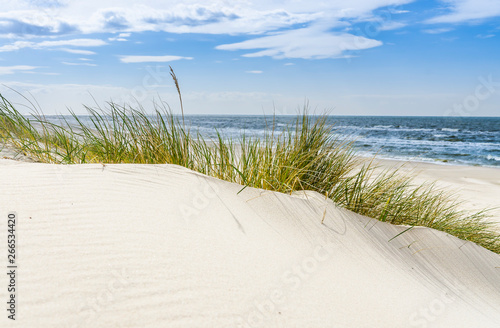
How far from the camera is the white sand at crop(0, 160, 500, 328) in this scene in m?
1.59

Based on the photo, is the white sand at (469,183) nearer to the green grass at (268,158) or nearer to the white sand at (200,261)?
the green grass at (268,158)

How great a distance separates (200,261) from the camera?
6.20 feet

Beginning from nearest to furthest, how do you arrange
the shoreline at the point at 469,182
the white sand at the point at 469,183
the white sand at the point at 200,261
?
the white sand at the point at 200,261 → the shoreline at the point at 469,182 → the white sand at the point at 469,183

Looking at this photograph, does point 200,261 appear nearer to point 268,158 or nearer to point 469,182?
point 268,158

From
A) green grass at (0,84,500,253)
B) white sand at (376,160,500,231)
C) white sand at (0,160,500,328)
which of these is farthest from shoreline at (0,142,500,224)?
white sand at (0,160,500,328)

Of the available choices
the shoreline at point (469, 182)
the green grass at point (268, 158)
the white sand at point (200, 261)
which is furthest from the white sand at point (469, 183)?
the white sand at point (200, 261)

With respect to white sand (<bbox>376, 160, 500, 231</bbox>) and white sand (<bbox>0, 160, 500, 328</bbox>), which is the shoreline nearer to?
white sand (<bbox>376, 160, 500, 231</bbox>)

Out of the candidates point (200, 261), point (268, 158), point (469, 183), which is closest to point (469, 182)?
point (469, 183)

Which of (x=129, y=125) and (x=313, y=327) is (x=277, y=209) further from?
(x=129, y=125)

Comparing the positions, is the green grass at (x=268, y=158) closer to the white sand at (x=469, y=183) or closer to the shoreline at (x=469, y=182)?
the shoreline at (x=469, y=182)

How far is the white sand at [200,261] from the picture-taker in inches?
62.7

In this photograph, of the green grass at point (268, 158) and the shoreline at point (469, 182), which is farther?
the shoreline at point (469, 182)

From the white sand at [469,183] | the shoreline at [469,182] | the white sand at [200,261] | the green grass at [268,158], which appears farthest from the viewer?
the white sand at [469,183]

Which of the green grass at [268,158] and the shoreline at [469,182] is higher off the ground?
the green grass at [268,158]
